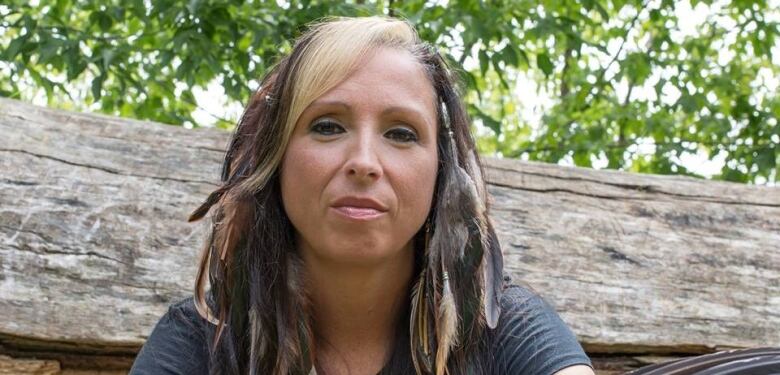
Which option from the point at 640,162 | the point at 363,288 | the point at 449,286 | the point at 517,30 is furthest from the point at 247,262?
the point at 640,162

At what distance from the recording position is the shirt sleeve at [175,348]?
2.21 metres

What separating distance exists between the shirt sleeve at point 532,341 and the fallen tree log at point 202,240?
0.58 meters

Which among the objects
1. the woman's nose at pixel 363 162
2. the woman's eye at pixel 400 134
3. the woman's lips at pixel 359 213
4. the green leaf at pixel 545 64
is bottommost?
the green leaf at pixel 545 64

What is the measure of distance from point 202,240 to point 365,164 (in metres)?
0.97

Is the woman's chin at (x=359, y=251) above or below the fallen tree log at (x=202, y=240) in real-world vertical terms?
above

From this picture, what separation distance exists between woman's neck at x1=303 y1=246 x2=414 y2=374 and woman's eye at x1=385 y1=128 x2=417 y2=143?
Result: 0.26 meters

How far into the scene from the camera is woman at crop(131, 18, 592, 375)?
206 cm

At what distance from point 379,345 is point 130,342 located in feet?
2.38

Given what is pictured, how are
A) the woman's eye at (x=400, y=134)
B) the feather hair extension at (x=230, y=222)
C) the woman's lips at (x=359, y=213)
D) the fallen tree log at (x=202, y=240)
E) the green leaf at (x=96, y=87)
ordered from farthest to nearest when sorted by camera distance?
the green leaf at (x=96, y=87) → the fallen tree log at (x=202, y=240) → the feather hair extension at (x=230, y=222) → the woman's eye at (x=400, y=134) → the woman's lips at (x=359, y=213)

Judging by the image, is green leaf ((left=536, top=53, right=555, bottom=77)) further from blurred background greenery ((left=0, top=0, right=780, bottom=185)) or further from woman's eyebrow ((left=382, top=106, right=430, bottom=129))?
woman's eyebrow ((left=382, top=106, right=430, bottom=129))

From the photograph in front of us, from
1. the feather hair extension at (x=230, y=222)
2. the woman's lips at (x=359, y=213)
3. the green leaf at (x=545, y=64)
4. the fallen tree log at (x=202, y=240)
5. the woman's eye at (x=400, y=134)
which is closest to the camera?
the woman's lips at (x=359, y=213)

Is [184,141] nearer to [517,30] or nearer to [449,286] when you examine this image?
[449,286]

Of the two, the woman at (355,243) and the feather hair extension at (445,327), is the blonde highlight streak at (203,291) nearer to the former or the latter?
the woman at (355,243)

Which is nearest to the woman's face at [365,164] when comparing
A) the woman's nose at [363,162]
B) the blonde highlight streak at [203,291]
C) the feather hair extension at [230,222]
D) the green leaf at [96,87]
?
the woman's nose at [363,162]
